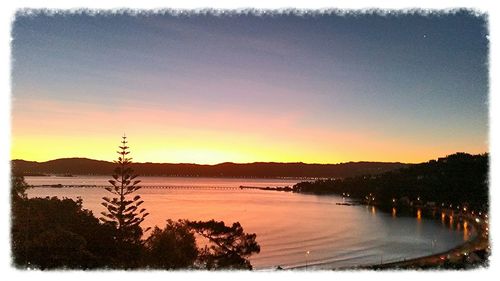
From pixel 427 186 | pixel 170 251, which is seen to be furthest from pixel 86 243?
pixel 427 186

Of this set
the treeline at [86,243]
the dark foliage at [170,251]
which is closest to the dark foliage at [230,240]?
the treeline at [86,243]

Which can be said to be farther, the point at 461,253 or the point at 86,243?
the point at 461,253

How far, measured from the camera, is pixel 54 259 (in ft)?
23.9

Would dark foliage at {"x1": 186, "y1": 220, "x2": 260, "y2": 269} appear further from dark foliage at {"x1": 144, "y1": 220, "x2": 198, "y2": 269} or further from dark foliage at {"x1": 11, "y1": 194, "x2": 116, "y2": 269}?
dark foliage at {"x1": 11, "y1": 194, "x2": 116, "y2": 269}

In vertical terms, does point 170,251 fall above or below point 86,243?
below

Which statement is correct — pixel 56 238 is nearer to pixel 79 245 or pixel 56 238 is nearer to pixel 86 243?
pixel 79 245

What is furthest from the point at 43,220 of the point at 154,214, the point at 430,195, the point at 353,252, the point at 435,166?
the point at 430,195

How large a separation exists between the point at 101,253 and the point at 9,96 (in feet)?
18.4

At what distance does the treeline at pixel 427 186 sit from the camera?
53.2m

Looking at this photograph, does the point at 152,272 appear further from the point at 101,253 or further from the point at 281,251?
the point at 281,251

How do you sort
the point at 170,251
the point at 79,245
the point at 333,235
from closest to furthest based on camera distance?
the point at 79,245
the point at 170,251
the point at 333,235

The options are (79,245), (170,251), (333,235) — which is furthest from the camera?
(333,235)

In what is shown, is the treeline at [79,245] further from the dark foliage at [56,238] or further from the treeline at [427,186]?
the treeline at [427,186]

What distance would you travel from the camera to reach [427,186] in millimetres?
72312
